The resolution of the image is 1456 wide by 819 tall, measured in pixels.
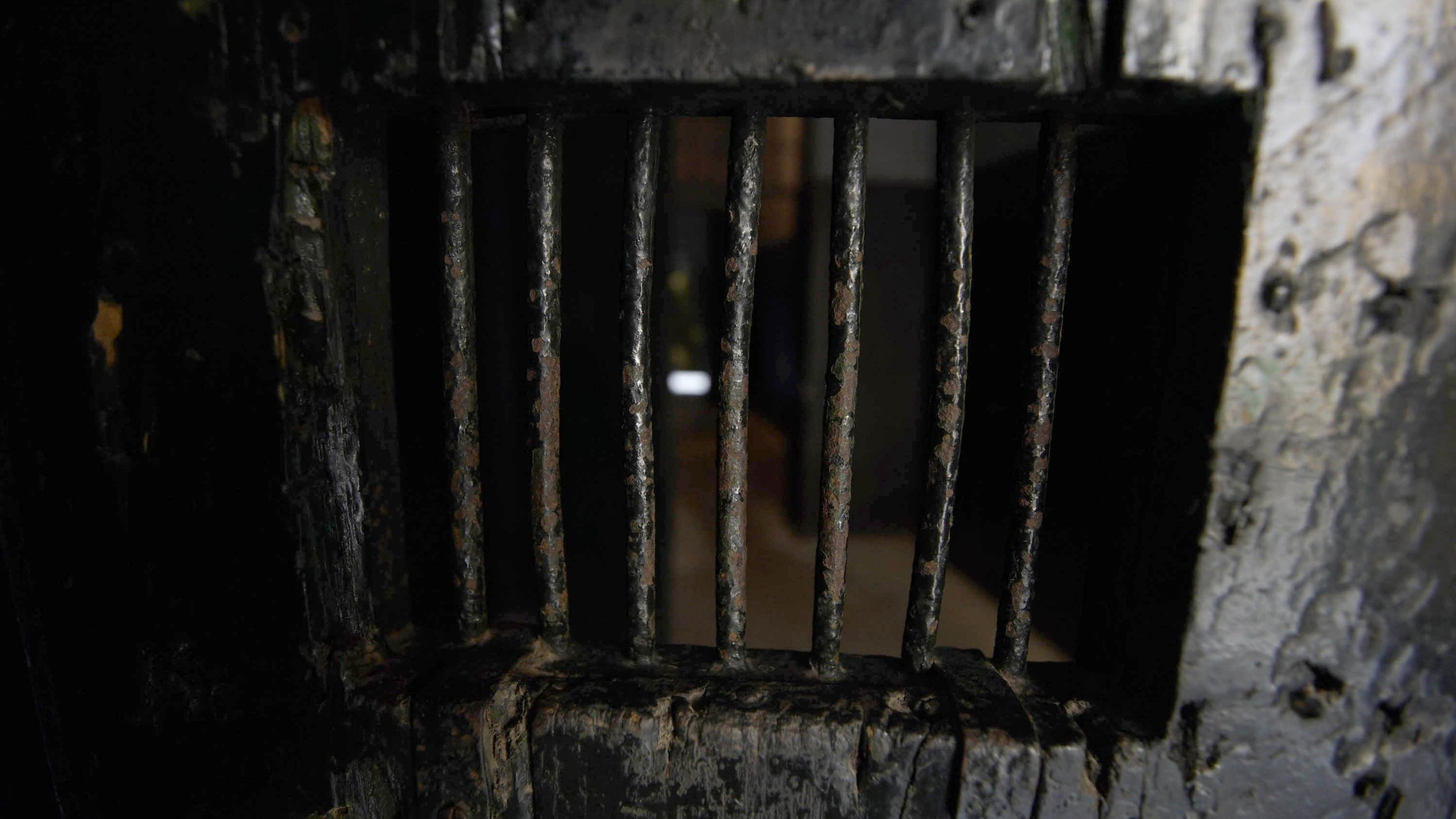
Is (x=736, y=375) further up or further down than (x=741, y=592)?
further up

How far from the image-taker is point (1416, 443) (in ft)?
1.81

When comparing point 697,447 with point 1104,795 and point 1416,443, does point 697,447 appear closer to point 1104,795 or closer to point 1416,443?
point 1104,795

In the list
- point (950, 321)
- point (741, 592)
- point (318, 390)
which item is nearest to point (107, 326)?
point (318, 390)

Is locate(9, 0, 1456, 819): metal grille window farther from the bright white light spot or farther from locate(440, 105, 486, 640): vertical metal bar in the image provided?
the bright white light spot

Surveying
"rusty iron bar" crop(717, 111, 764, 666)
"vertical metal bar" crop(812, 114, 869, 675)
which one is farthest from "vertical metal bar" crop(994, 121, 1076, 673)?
"rusty iron bar" crop(717, 111, 764, 666)

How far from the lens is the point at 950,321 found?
62cm

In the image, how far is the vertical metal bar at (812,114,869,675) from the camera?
2.02 ft

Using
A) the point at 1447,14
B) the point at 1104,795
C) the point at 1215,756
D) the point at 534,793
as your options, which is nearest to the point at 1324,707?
the point at 1215,756

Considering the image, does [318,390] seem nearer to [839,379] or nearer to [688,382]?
[839,379]

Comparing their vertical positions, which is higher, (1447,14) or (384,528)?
(1447,14)

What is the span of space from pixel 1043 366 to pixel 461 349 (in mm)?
578

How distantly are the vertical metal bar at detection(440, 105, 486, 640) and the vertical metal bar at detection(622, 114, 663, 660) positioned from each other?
162mm

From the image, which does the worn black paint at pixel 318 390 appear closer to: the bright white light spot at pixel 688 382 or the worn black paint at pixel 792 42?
the worn black paint at pixel 792 42

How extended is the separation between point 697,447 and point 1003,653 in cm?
76
